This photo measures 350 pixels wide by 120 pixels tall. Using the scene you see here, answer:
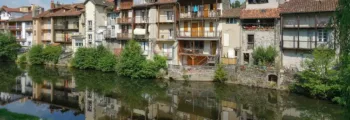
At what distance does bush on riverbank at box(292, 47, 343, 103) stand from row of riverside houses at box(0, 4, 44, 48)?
6200 cm

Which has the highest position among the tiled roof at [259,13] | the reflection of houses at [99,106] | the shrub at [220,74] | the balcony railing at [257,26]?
the tiled roof at [259,13]

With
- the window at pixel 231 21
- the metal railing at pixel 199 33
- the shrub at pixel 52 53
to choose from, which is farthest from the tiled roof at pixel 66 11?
the window at pixel 231 21

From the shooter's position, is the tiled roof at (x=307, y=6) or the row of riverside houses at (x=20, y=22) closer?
the tiled roof at (x=307, y=6)

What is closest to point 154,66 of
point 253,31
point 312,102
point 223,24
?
point 223,24

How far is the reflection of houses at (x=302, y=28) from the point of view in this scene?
A: 3206 centimetres

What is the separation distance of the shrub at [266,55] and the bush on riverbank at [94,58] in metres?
22.2

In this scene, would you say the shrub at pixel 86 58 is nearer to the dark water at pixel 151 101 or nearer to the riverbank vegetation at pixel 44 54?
the riverbank vegetation at pixel 44 54

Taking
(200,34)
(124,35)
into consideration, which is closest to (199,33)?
(200,34)

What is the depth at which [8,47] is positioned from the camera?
204 feet

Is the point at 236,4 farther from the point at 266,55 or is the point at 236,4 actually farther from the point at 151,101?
the point at 151,101

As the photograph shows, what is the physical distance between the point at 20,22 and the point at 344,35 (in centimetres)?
7477

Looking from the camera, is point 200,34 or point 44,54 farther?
point 44,54

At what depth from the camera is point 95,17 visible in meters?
54.2

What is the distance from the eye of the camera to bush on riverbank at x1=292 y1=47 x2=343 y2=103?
26.3 m
